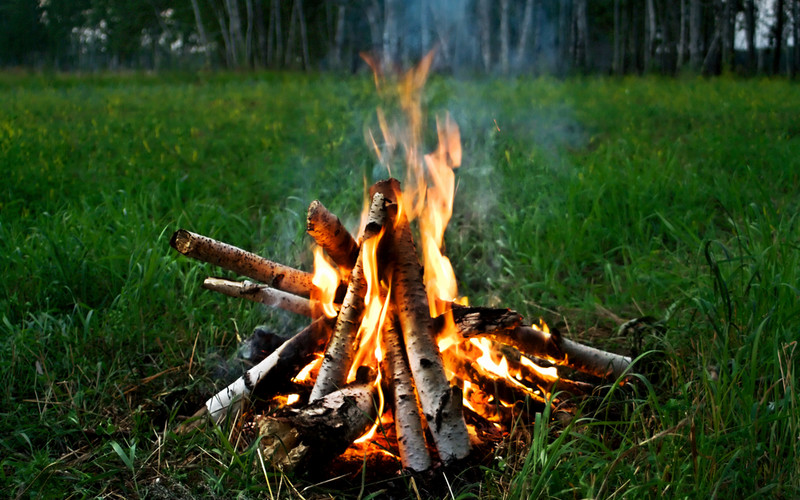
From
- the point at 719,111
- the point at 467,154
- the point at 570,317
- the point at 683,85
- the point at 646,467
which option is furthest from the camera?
the point at 683,85

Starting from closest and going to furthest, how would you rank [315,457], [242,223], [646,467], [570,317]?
[646,467] < [315,457] < [570,317] < [242,223]

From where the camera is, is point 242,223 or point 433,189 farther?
point 242,223

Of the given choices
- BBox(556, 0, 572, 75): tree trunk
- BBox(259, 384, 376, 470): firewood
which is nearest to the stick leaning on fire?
BBox(259, 384, 376, 470): firewood

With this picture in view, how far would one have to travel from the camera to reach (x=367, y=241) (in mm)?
2740

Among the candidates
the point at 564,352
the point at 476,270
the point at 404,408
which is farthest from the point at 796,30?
the point at 404,408

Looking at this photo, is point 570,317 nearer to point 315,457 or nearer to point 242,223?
point 315,457

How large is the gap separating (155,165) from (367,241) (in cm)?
489

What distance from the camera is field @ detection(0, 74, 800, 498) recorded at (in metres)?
2.39

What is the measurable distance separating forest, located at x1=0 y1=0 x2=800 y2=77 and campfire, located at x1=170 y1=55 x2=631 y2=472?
36.7 ft

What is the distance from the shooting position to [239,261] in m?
3.04

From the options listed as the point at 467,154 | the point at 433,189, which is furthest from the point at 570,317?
the point at 467,154

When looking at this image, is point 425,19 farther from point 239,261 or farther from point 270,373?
point 270,373

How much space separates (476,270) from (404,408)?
2.34m

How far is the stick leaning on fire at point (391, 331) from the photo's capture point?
2.54m
